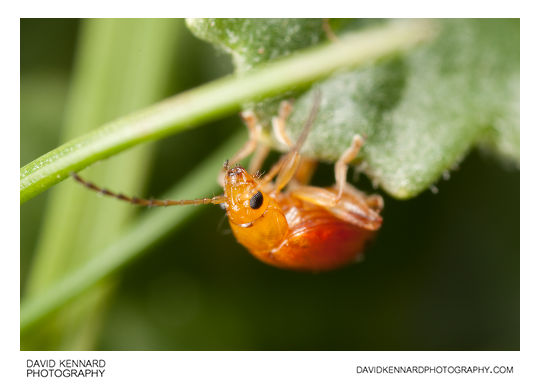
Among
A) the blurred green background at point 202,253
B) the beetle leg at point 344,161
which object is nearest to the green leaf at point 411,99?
the beetle leg at point 344,161

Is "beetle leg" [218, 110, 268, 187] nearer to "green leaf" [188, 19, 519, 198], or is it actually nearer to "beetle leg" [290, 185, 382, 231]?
"green leaf" [188, 19, 519, 198]

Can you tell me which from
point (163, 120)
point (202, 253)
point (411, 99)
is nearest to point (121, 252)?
point (202, 253)

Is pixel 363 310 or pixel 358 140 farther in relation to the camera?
pixel 363 310

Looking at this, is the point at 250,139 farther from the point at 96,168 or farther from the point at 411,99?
the point at 96,168
